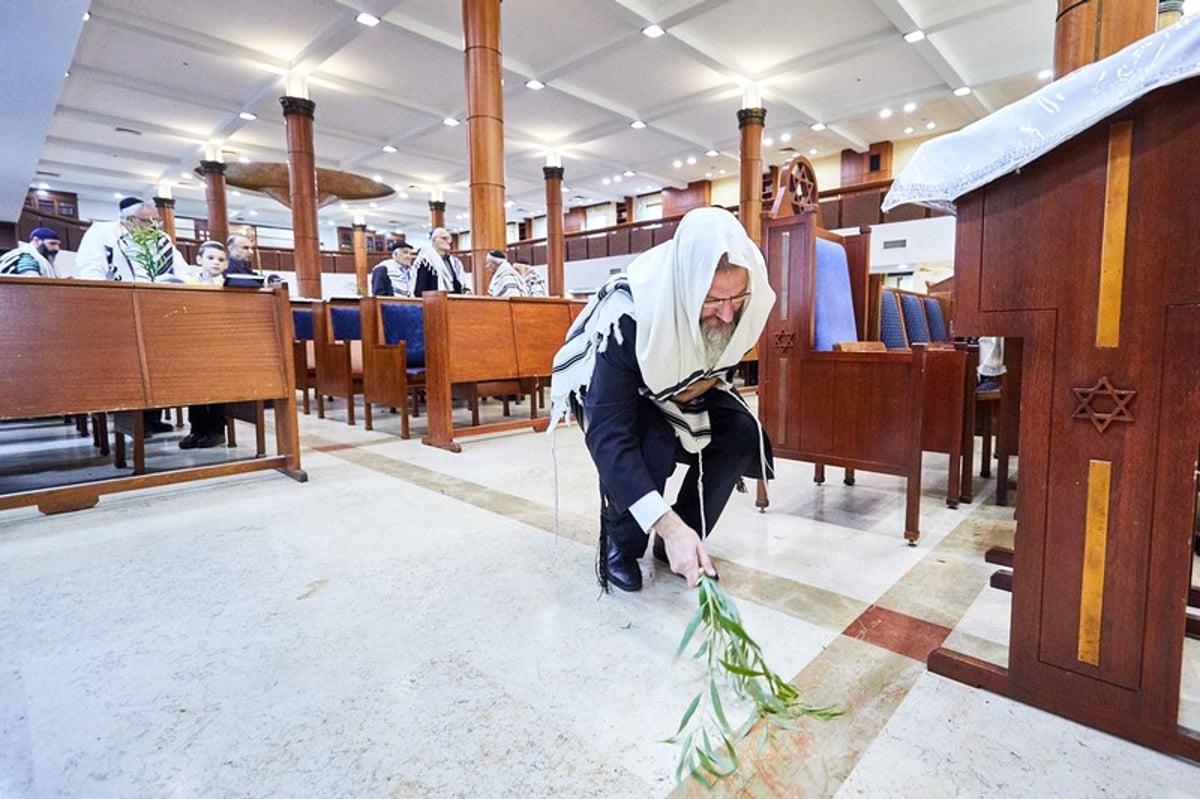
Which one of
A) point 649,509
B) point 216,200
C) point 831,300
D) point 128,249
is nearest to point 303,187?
point 216,200

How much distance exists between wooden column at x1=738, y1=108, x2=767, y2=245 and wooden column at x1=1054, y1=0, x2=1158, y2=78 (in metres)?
7.97

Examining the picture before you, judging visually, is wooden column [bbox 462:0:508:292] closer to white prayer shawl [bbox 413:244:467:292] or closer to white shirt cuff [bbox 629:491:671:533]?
white prayer shawl [bbox 413:244:467:292]

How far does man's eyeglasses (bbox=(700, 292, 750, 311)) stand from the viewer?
1.27 meters

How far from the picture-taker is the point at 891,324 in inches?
112

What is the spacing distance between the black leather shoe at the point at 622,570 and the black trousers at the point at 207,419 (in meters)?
3.32

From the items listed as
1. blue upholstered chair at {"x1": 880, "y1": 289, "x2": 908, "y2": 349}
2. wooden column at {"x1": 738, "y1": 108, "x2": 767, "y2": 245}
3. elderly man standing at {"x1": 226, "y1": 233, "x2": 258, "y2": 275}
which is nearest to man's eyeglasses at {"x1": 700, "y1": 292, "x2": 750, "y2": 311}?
blue upholstered chair at {"x1": 880, "y1": 289, "x2": 908, "y2": 349}

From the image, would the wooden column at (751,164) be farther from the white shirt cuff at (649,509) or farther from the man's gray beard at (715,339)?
the white shirt cuff at (649,509)

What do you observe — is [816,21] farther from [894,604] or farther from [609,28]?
[894,604]

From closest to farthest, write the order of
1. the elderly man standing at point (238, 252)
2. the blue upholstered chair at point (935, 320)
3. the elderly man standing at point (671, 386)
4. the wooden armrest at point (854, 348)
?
1. the elderly man standing at point (671, 386)
2. the wooden armrest at point (854, 348)
3. the blue upholstered chair at point (935, 320)
4. the elderly man standing at point (238, 252)

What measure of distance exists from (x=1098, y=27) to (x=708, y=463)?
1525mm

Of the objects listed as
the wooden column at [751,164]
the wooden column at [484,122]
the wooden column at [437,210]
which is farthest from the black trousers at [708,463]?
the wooden column at [437,210]

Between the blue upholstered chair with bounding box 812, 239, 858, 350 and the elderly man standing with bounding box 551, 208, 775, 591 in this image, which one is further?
the blue upholstered chair with bounding box 812, 239, 858, 350

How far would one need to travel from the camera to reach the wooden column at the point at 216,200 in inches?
437

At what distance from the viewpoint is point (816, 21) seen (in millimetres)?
7551
